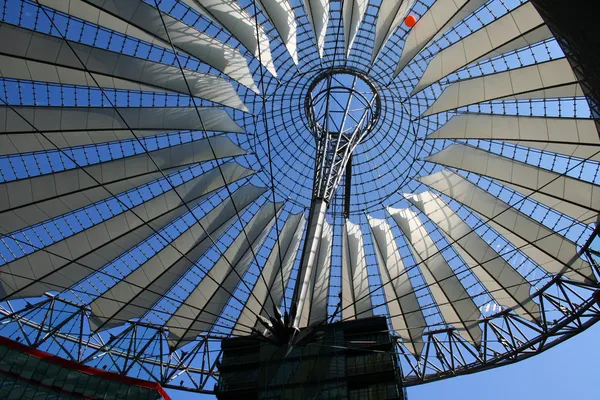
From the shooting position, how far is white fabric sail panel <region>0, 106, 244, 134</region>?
21922 mm

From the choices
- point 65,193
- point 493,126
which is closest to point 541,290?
point 493,126

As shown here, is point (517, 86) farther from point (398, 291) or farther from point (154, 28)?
point (154, 28)

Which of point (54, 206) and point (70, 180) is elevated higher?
point (70, 180)

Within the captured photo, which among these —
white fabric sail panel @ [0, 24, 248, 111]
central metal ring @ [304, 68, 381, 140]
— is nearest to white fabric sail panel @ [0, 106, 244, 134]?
white fabric sail panel @ [0, 24, 248, 111]

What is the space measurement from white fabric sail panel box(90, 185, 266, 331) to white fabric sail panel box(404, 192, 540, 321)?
36.8 ft

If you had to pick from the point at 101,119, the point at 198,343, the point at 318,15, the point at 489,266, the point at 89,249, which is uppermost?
the point at 318,15

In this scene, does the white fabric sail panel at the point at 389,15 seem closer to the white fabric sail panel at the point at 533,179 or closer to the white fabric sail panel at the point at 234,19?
the white fabric sail panel at the point at 234,19

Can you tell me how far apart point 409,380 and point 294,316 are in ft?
42.3

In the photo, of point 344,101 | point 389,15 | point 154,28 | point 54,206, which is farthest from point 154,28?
point 344,101

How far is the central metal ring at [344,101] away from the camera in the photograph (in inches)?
1211

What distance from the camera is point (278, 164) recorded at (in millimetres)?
33250

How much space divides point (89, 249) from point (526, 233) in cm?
2164

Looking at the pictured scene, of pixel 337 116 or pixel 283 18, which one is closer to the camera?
pixel 283 18

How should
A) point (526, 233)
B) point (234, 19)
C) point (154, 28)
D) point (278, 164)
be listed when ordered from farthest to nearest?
point (278, 164) < point (526, 233) < point (234, 19) < point (154, 28)
